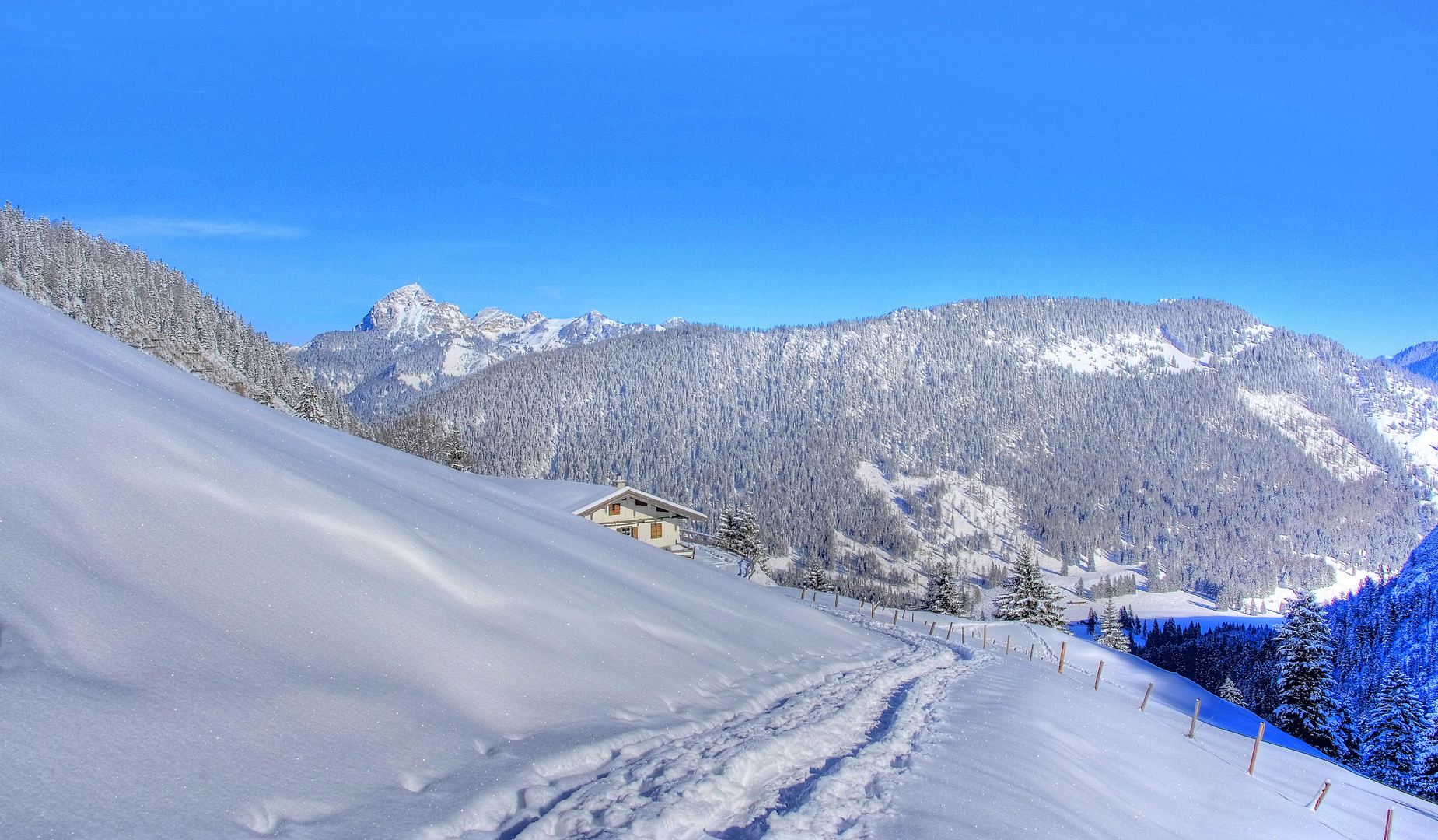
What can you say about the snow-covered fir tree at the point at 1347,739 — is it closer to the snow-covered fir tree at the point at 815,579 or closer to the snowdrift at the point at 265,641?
the snow-covered fir tree at the point at 815,579

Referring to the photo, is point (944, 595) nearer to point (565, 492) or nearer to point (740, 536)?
point (740, 536)

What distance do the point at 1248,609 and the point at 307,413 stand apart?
217963 mm

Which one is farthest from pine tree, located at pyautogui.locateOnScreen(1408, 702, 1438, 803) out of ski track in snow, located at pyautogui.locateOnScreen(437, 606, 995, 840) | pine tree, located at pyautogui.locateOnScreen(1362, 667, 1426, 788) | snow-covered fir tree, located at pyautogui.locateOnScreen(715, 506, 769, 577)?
ski track in snow, located at pyautogui.locateOnScreen(437, 606, 995, 840)

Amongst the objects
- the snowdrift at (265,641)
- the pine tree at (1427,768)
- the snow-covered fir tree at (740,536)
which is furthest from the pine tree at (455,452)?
the pine tree at (1427,768)

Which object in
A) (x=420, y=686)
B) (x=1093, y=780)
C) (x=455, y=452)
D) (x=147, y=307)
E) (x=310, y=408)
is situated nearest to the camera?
(x=420, y=686)

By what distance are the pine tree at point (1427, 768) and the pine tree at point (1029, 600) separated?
17.2m

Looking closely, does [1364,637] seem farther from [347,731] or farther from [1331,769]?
[347,731]

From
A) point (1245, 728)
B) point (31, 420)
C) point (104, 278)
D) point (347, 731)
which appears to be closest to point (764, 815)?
point (347, 731)

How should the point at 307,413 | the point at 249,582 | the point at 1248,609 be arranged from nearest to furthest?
the point at 249,582, the point at 307,413, the point at 1248,609

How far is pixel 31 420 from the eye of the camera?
6.74m

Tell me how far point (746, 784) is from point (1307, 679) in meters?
44.2

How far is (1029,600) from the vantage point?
46375 millimetres

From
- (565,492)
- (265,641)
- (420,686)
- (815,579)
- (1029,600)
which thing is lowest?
(815,579)

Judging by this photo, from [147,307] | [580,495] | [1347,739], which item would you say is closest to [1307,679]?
[1347,739]
